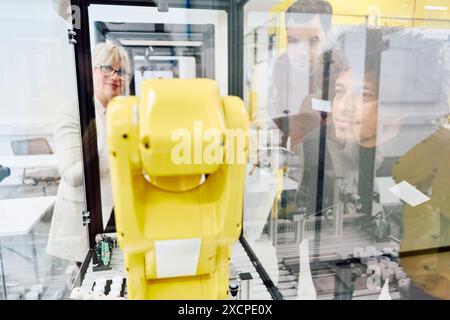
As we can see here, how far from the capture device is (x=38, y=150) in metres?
1.33

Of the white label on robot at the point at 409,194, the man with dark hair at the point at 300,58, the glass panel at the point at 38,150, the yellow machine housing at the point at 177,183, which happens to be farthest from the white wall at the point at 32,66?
the white label on robot at the point at 409,194

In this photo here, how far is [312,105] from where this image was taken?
157cm

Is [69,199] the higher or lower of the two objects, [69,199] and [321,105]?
the lower

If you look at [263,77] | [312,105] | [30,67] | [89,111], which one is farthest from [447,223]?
[30,67]

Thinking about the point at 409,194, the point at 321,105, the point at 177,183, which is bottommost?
the point at 409,194

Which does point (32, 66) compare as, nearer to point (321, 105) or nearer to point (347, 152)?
point (321, 105)

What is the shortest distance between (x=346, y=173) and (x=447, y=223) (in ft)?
1.43

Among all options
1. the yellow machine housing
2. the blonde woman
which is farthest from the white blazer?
the yellow machine housing

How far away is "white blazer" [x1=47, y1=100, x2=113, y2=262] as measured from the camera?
1.24m

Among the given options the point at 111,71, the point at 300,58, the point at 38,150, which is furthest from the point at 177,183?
the point at 300,58

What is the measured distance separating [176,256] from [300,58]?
124cm

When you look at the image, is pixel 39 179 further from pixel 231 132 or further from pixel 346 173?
pixel 346 173

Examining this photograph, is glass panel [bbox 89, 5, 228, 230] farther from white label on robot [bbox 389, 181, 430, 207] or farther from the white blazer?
white label on robot [bbox 389, 181, 430, 207]

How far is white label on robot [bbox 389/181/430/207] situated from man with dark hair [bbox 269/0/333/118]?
0.56m
